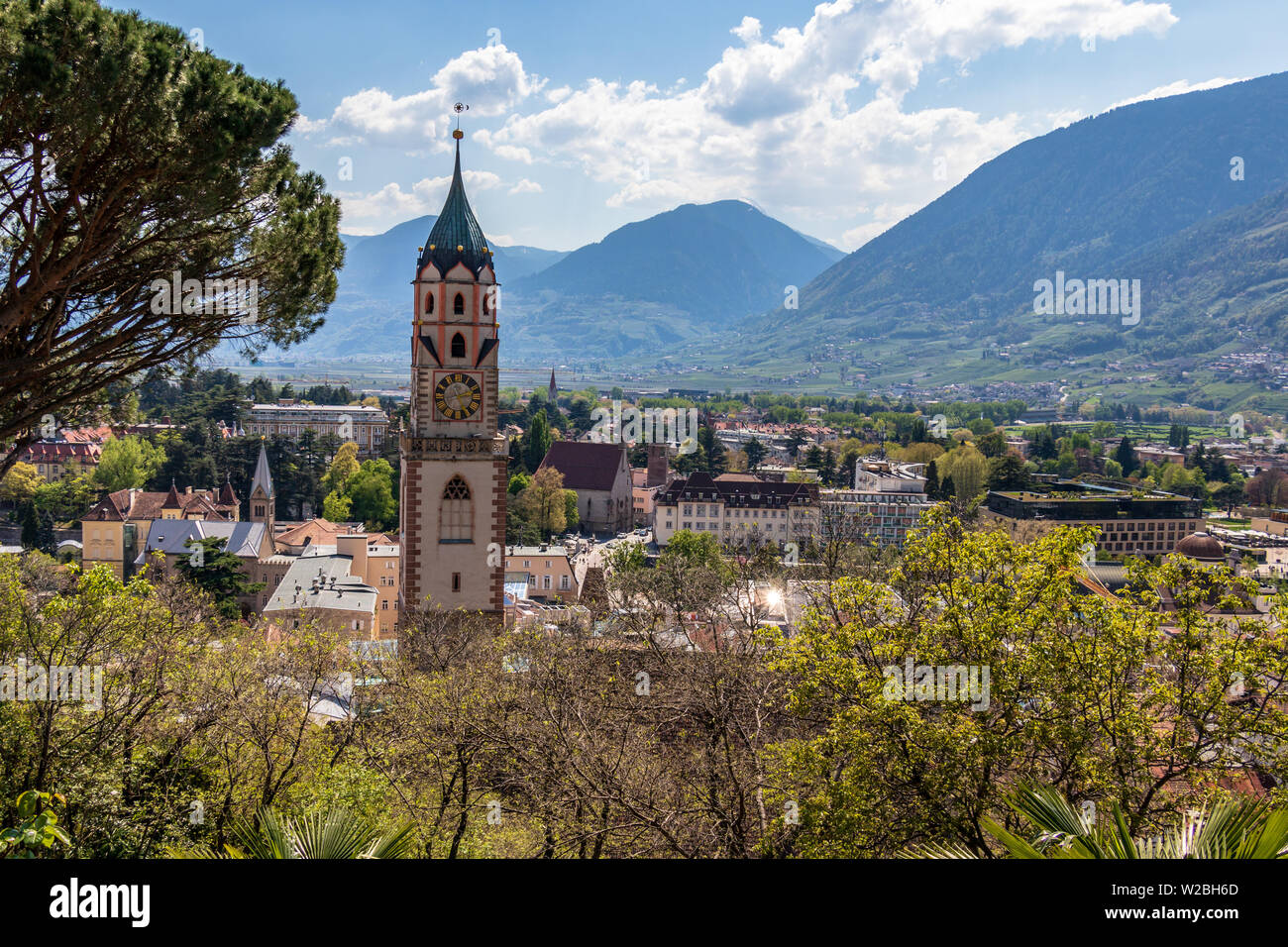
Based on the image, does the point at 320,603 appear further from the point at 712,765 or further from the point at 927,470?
the point at 927,470

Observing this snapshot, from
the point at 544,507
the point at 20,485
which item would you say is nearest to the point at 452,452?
the point at 544,507

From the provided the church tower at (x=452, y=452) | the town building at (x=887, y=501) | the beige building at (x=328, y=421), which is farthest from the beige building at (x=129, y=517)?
the beige building at (x=328, y=421)

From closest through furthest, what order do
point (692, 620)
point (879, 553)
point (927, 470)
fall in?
point (692, 620) < point (879, 553) < point (927, 470)

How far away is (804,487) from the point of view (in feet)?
277

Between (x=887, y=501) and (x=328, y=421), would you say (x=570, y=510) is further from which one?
(x=328, y=421)

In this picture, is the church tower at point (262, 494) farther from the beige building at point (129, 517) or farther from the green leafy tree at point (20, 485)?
the green leafy tree at point (20, 485)

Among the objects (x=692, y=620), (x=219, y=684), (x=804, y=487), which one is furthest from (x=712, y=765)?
(x=804, y=487)

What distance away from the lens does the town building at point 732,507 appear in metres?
80.8

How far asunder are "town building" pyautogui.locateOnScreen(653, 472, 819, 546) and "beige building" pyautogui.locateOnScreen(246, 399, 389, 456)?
48586 mm

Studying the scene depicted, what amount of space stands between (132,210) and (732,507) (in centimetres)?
7086

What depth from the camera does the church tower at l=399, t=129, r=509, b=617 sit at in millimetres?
27203

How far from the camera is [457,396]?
2741cm

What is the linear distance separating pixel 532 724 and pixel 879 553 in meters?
21.4

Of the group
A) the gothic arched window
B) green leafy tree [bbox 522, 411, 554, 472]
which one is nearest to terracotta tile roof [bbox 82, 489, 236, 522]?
green leafy tree [bbox 522, 411, 554, 472]
